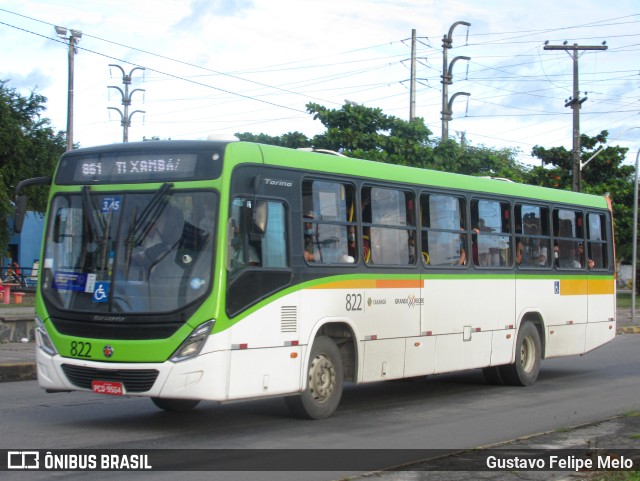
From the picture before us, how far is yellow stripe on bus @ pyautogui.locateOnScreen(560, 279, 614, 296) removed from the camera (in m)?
17.3

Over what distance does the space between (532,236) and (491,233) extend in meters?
1.44

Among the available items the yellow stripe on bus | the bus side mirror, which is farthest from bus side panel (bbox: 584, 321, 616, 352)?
the bus side mirror

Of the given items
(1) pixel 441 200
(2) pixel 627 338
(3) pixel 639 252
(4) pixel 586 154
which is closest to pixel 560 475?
(1) pixel 441 200

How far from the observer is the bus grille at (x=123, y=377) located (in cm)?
993

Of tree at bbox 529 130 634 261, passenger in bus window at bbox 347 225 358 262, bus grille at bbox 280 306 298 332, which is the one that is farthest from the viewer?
tree at bbox 529 130 634 261

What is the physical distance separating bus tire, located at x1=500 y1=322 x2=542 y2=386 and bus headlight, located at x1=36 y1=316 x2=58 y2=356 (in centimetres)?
798

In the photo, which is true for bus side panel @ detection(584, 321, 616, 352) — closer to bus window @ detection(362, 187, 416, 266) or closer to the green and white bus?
the green and white bus

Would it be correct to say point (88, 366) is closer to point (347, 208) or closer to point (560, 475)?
point (347, 208)

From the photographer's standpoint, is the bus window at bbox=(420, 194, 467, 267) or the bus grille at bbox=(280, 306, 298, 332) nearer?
the bus grille at bbox=(280, 306, 298, 332)

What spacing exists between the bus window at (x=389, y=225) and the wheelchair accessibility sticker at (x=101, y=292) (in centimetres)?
356

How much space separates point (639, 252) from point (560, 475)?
6659 centimetres

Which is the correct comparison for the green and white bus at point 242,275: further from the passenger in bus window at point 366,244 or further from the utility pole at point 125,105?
the utility pole at point 125,105

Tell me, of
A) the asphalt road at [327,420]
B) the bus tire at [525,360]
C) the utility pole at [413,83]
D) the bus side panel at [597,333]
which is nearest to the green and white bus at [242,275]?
the asphalt road at [327,420]

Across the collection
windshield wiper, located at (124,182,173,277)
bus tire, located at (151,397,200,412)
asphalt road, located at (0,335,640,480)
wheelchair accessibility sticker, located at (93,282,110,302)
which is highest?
windshield wiper, located at (124,182,173,277)
